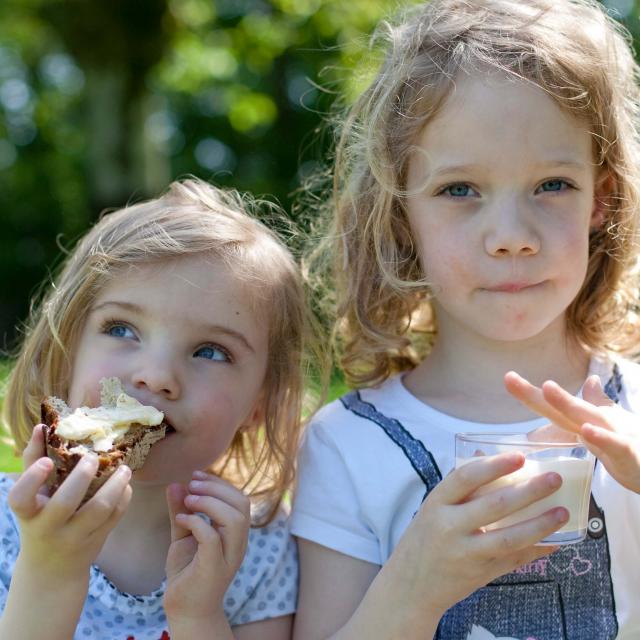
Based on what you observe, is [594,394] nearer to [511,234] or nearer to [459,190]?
[511,234]

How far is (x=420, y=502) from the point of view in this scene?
2789 millimetres

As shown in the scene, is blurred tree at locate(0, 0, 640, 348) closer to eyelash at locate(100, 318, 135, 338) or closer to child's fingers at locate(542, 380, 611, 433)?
eyelash at locate(100, 318, 135, 338)

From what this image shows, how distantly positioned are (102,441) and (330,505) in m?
0.80

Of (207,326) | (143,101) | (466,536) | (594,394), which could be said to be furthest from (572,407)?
(143,101)

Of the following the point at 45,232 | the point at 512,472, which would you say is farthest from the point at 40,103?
the point at 512,472

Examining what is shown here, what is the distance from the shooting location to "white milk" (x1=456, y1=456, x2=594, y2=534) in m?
2.10

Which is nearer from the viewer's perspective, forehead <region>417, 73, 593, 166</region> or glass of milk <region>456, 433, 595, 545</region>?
glass of milk <region>456, 433, 595, 545</region>

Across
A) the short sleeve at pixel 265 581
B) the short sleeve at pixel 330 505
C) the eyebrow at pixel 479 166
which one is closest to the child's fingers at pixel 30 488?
the short sleeve at pixel 265 581

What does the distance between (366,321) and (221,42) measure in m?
15.6

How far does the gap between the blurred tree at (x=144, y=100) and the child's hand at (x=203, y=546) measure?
4.97 m

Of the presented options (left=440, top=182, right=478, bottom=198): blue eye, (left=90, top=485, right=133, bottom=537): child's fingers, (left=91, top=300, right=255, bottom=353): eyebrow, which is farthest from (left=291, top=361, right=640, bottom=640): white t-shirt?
(left=90, top=485, right=133, bottom=537): child's fingers

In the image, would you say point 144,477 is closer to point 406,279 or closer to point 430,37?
point 406,279

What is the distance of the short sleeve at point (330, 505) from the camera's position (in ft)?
9.12

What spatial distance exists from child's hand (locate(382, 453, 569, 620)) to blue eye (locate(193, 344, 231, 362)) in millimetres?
743
